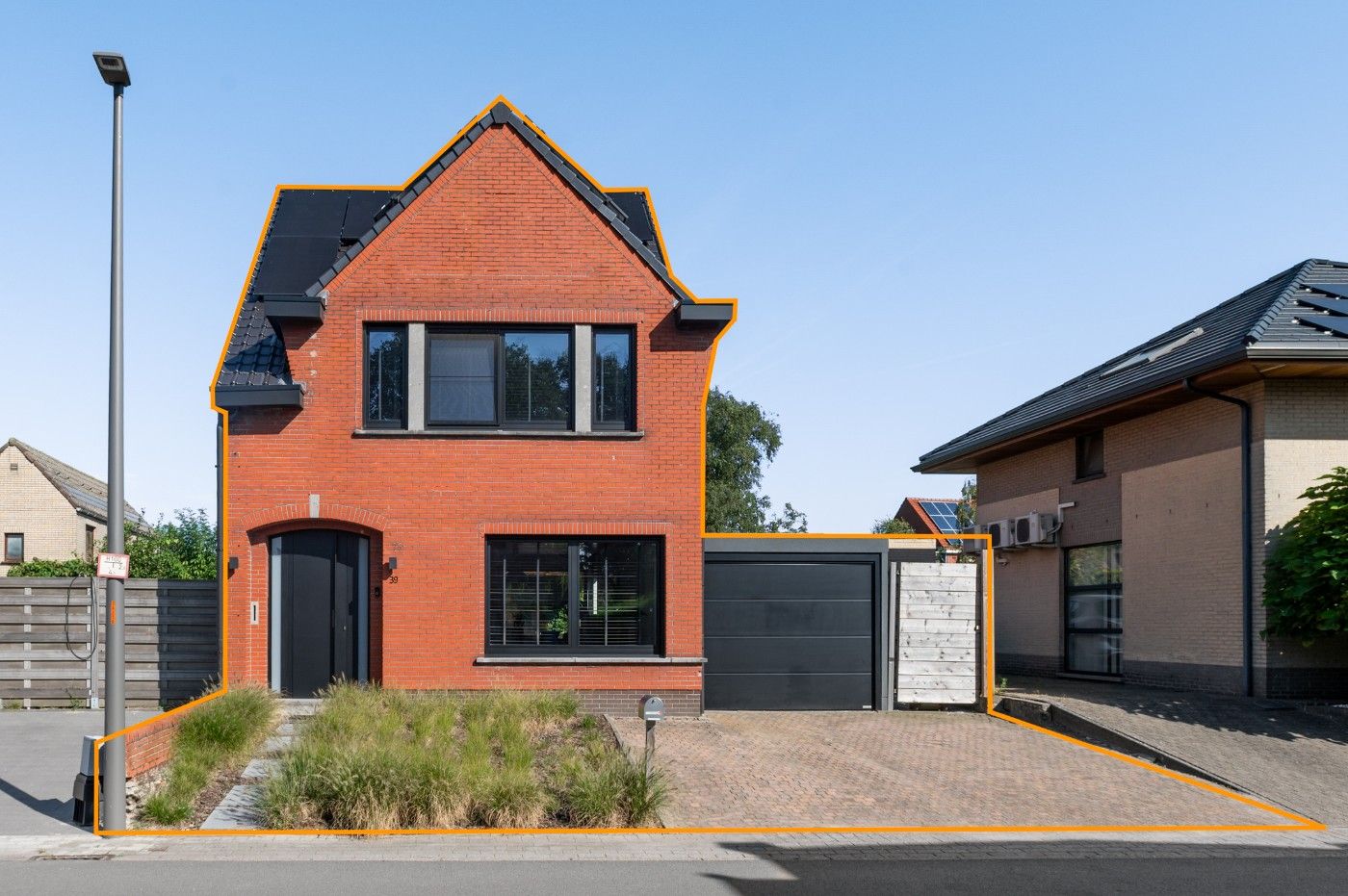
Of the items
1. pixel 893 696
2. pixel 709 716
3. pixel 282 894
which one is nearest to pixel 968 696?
pixel 893 696

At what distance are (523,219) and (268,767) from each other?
8205mm

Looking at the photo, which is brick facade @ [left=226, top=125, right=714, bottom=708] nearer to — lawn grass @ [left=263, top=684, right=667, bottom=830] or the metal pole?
lawn grass @ [left=263, top=684, right=667, bottom=830]

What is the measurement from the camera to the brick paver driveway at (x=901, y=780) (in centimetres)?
1100

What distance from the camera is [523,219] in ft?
54.3

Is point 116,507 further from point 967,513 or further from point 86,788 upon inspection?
point 967,513

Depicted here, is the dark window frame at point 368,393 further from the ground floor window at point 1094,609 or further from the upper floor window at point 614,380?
the ground floor window at point 1094,609

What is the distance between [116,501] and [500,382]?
681cm

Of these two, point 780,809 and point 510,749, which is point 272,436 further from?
point 780,809

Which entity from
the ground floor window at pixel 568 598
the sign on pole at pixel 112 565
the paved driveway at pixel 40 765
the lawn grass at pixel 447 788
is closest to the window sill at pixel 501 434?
the ground floor window at pixel 568 598

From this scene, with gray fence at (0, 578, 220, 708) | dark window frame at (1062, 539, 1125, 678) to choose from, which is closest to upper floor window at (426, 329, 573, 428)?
gray fence at (0, 578, 220, 708)

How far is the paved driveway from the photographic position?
10242 mm

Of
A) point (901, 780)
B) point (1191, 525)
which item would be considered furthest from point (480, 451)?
point (1191, 525)

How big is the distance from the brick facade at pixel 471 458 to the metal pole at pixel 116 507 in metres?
5.79

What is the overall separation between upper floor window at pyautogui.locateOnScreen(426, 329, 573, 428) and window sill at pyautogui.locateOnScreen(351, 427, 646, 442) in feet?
0.52
